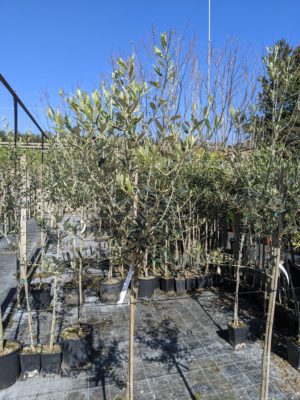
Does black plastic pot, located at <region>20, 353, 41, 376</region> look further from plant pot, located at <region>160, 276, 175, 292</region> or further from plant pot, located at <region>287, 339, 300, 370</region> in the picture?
plant pot, located at <region>160, 276, 175, 292</region>

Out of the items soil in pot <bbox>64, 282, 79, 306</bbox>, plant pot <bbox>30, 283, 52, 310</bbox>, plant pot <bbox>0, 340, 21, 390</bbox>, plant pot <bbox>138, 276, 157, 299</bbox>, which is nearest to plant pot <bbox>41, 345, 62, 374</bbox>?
plant pot <bbox>0, 340, 21, 390</bbox>

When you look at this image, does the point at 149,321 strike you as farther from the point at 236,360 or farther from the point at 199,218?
the point at 199,218

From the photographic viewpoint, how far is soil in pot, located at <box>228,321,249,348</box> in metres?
4.06

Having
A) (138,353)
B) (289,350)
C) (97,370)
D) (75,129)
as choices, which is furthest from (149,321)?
(75,129)

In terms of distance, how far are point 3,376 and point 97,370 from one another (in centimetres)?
92

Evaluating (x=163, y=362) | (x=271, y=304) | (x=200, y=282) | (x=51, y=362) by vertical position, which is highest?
(x=271, y=304)

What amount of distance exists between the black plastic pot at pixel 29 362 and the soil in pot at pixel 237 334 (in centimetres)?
225

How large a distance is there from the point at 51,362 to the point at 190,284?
3.22m

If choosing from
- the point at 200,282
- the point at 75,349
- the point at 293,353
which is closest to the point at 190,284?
the point at 200,282

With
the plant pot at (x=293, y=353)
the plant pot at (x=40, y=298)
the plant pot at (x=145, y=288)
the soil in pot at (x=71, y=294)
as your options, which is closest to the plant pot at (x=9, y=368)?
the plant pot at (x=40, y=298)

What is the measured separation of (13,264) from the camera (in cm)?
716

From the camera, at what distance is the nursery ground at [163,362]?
10.5ft

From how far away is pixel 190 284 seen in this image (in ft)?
20.1

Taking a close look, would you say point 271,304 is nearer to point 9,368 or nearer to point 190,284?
point 9,368
